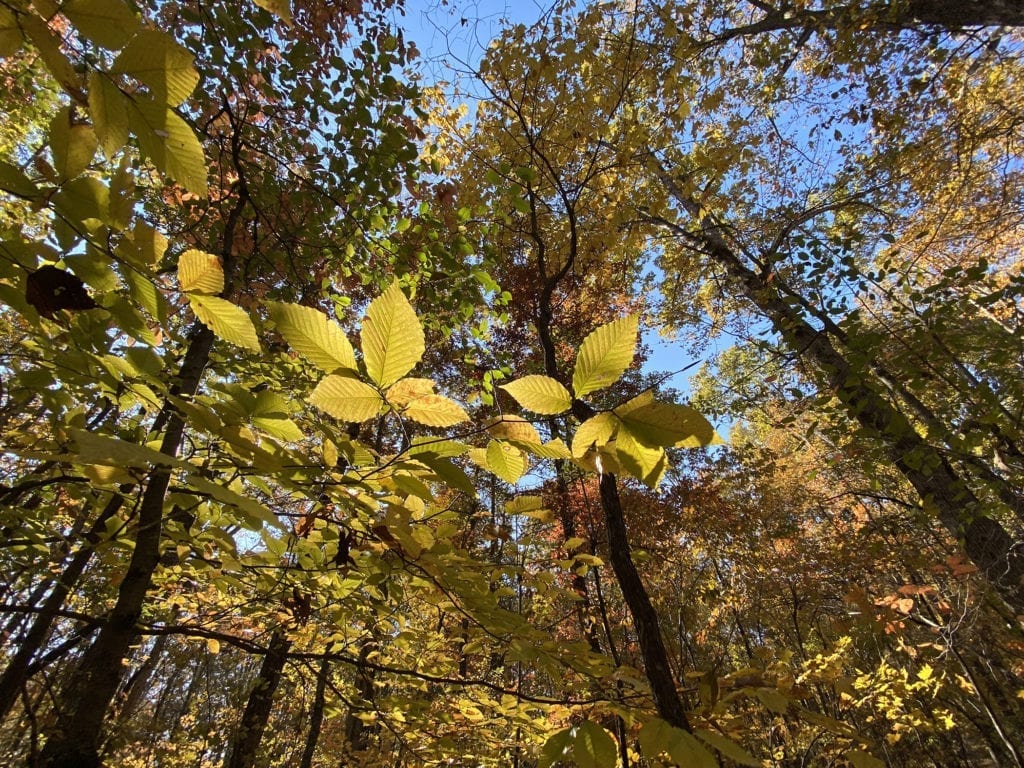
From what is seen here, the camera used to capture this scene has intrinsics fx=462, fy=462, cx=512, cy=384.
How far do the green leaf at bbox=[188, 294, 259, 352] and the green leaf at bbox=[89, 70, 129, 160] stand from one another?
23 centimetres

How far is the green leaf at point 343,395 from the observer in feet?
1.98

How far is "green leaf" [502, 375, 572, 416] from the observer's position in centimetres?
65

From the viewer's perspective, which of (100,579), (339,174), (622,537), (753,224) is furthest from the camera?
(753,224)

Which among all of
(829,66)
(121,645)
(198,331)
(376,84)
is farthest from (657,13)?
(121,645)

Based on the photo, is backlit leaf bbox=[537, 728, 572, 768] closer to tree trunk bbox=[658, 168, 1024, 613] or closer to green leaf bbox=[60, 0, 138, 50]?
green leaf bbox=[60, 0, 138, 50]

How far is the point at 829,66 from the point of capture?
4848mm

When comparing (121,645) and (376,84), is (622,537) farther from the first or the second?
(376,84)

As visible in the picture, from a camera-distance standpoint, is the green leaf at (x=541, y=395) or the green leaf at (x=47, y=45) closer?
the green leaf at (x=47, y=45)

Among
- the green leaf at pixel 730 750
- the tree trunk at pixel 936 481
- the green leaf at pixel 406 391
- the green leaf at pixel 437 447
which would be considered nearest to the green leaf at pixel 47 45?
the green leaf at pixel 406 391

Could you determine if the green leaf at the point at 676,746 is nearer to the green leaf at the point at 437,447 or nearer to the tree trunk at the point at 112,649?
the green leaf at the point at 437,447

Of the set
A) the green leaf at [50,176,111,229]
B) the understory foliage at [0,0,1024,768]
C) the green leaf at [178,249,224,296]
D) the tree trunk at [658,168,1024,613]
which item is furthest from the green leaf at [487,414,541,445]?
the tree trunk at [658,168,1024,613]

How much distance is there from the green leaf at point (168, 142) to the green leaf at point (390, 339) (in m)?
0.24

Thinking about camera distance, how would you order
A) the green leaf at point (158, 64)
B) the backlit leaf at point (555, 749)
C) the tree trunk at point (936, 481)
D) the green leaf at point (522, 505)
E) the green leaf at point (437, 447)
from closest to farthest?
the green leaf at point (158, 64), the green leaf at point (437, 447), the backlit leaf at point (555, 749), the green leaf at point (522, 505), the tree trunk at point (936, 481)

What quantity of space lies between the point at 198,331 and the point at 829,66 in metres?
6.31
